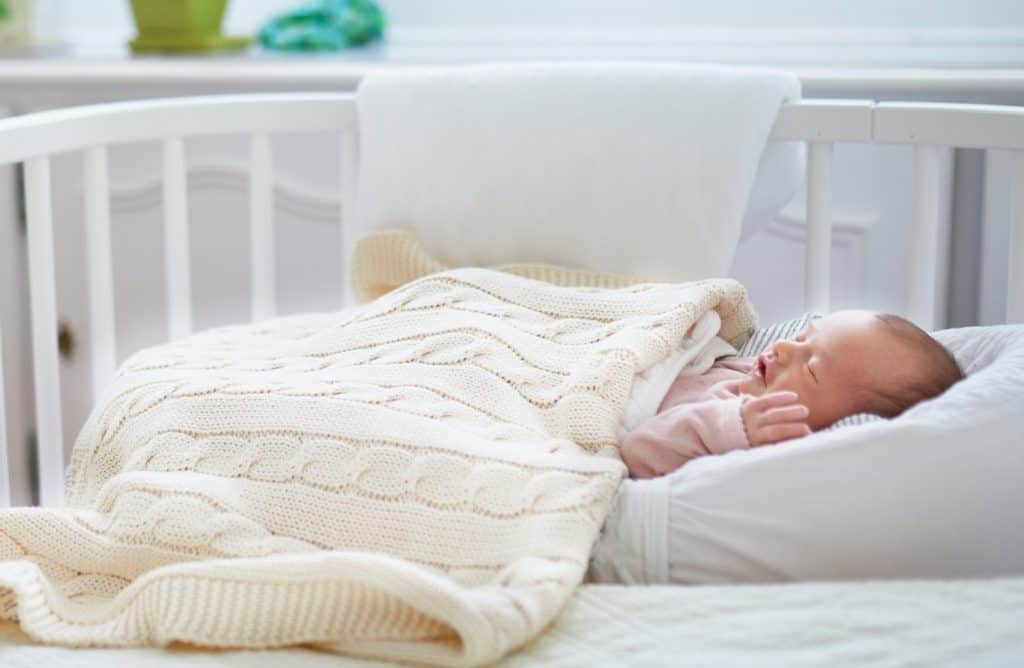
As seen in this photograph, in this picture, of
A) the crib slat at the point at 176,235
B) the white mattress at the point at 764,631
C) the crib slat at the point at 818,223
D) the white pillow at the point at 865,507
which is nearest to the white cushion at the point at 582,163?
the crib slat at the point at 818,223

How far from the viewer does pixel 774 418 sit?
92 centimetres

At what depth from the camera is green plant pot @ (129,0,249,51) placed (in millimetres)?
1775

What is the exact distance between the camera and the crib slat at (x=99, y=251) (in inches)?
51.1

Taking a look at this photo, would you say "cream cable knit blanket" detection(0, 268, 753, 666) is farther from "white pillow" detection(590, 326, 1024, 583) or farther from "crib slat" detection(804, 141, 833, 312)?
"crib slat" detection(804, 141, 833, 312)

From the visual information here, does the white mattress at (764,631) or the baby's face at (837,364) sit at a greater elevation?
the baby's face at (837,364)

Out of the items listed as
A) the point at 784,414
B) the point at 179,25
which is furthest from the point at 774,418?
the point at 179,25

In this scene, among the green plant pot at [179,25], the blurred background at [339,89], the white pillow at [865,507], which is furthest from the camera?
the green plant pot at [179,25]

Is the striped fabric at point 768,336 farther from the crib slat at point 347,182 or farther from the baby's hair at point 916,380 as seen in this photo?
the crib slat at point 347,182

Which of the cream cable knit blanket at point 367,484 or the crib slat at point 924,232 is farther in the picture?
the crib slat at point 924,232

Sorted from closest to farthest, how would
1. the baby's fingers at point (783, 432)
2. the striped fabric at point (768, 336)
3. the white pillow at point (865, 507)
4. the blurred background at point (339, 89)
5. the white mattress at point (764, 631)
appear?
the white mattress at point (764, 631) → the white pillow at point (865, 507) → the baby's fingers at point (783, 432) → the striped fabric at point (768, 336) → the blurred background at point (339, 89)

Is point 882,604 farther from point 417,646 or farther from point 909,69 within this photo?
point 909,69

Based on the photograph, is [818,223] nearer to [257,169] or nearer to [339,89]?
[257,169]

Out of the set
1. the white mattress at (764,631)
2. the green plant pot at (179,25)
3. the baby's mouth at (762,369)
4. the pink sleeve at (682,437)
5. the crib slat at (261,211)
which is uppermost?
the green plant pot at (179,25)

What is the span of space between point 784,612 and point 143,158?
133 cm
